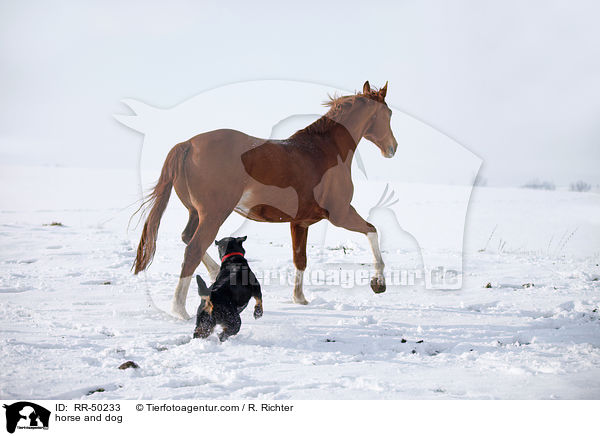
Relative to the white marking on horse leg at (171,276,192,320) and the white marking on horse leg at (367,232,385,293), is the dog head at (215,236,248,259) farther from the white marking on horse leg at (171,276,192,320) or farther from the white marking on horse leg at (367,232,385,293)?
the white marking on horse leg at (367,232,385,293)

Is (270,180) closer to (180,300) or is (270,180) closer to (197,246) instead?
(197,246)

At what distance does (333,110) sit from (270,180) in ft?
4.79

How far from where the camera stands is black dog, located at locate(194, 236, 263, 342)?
11.3ft

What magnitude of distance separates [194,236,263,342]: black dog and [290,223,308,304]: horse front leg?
1.41 m

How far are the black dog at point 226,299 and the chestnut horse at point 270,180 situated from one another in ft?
2.12

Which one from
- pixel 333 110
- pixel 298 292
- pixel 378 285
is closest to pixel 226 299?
pixel 298 292

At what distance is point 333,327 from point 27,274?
4.15 metres

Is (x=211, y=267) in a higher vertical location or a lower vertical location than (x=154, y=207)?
lower

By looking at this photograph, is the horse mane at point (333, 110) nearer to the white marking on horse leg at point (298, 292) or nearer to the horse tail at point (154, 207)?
the horse tail at point (154, 207)

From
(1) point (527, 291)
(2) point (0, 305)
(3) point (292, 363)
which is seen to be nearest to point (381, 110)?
(1) point (527, 291)

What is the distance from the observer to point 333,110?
527cm
